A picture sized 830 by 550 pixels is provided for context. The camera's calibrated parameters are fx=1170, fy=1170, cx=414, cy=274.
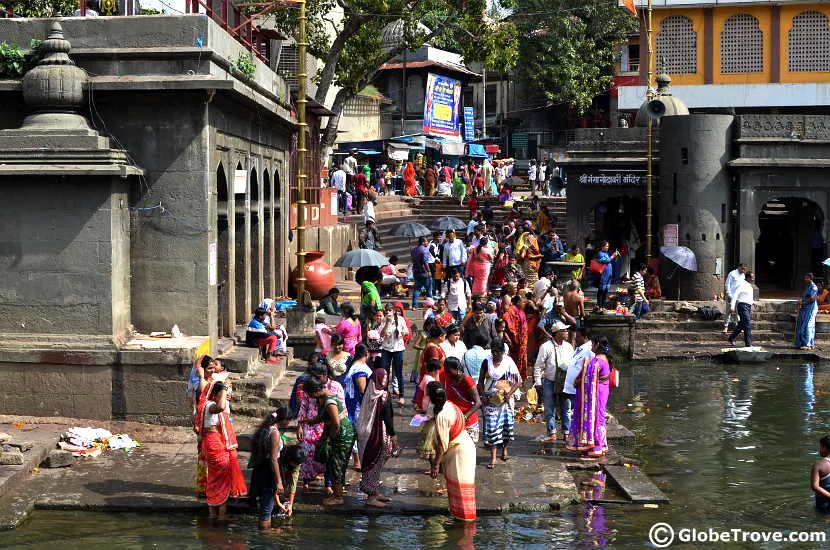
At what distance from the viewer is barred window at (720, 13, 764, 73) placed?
125 ft

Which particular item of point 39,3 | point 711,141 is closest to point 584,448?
point 39,3

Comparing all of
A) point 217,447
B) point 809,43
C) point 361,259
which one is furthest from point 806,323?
point 809,43

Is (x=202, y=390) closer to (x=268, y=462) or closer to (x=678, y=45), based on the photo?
(x=268, y=462)

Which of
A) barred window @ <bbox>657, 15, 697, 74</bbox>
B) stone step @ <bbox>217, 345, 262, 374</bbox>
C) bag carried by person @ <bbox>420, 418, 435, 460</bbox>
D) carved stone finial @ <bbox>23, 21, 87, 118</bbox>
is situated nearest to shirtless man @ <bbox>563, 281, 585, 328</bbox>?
stone step @ <bbox>217, 345, 262, 374</bbox>

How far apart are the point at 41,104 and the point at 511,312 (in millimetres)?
7166

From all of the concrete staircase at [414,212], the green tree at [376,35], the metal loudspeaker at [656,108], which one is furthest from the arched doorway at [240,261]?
the concrete staircase at [414,212]

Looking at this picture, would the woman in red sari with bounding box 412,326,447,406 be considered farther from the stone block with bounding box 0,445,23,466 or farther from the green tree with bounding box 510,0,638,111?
the green tree with bounding box 510,0,638,111

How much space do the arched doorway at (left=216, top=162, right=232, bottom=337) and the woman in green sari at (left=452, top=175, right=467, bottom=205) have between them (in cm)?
2516

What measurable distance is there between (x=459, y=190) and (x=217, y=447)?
3171 cm

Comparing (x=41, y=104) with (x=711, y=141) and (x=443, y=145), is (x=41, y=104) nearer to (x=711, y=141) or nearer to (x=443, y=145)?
(x=711, y=141)

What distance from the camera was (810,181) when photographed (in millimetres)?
27609

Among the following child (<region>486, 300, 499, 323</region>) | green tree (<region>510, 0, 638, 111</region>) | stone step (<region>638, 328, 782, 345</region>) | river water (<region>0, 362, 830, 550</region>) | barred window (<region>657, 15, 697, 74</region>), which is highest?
green tree (<region>510, 0, 638, 111</region>)

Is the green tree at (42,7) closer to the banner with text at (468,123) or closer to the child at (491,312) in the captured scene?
the child at (491,312)

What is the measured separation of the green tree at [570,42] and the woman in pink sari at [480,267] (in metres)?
28.6
